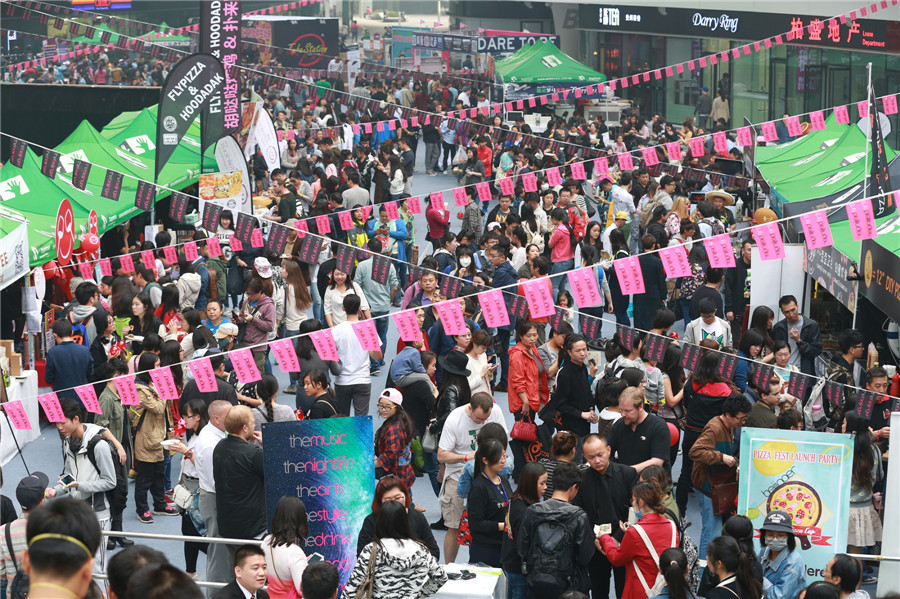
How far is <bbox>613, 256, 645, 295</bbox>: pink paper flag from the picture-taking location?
10.6 metres

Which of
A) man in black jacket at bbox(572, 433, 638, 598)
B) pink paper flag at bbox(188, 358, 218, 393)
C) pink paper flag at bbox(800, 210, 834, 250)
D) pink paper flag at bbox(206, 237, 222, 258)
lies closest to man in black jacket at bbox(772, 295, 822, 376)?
pink paper flag at bbox(800, 210, 834, 250)

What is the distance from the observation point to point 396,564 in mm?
6141

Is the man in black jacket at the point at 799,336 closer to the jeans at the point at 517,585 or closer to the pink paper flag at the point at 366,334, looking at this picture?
the pink paper flag at the point at 366,334

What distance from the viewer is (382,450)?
27.9 feet

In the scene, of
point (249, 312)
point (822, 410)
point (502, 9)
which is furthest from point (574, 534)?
point (502, 9)

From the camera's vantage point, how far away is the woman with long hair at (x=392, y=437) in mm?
8469

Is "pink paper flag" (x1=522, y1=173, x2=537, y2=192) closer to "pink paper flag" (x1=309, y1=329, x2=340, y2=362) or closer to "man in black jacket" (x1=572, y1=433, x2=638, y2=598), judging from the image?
"pink paper flag" (x1=309, y1=329, x2=340, y2=362)

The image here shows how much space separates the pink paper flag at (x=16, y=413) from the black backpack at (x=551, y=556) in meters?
4.82

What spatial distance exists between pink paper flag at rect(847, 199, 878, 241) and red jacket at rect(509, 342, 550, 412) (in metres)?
3.35

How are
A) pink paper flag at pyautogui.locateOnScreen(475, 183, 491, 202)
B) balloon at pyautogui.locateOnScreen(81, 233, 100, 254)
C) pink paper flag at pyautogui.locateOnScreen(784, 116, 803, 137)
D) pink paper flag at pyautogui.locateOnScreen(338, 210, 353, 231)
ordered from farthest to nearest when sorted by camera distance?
pink paper flag at pyautogui.locateOnScreen(784, 116, 803, 137) < pink paper flag at pyautogui.locateOnScreen(475, 183, 491, 202) < pink paper flag at pyautogui.locateOnScreen(338, 210, 353, 231) < balloon at pyautogui.locateOnScreen(81, 233, 100, 254)

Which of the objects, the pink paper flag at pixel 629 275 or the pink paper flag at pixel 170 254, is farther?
the pink paper flag at pixel 170 254

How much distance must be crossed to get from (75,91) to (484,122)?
30.6 ft

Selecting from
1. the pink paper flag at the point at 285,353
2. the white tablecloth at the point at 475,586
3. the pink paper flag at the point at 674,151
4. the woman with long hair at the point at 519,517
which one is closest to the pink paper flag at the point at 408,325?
the pink paper flag at the point at 285,353

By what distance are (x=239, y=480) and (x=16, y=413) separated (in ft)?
9.25
